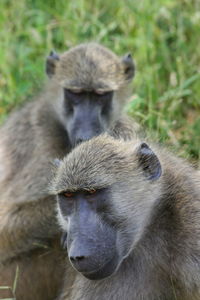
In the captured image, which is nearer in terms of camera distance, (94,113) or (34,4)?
(94,113)

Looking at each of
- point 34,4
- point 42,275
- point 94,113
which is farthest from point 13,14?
point 42,275

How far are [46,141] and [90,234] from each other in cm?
202

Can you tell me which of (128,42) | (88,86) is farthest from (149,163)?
(128,42)

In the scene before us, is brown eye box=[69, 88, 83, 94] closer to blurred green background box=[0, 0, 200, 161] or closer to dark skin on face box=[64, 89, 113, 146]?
dark skin on face box=[64, 89, 113, 146]

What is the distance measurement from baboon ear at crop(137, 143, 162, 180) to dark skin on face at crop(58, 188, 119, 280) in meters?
0.33

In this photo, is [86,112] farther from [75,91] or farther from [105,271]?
[105,271]

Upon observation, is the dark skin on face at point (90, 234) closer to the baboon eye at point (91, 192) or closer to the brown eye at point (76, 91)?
the baboon eye at point (91, 192)

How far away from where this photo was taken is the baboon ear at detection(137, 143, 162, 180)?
443cm

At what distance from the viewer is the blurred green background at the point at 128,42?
738 centimetres

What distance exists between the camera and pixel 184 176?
15.0ft

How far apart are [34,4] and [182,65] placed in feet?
7.37

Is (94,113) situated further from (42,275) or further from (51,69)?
(42,275)

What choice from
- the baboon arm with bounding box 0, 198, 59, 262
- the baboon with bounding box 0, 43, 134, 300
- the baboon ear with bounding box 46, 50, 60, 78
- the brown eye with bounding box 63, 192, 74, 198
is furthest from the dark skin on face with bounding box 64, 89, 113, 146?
the brown eye with bounding box 63, 192, 74, 198

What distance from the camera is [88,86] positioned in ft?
20.6
